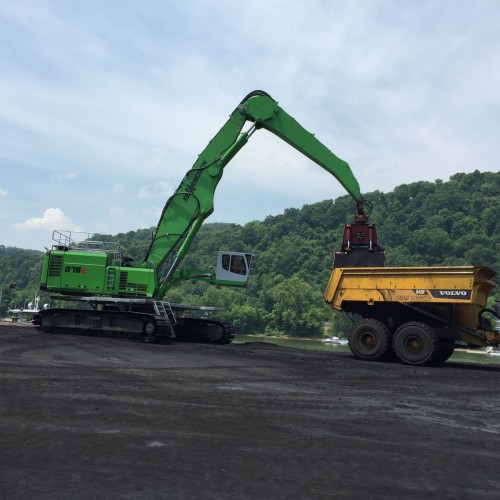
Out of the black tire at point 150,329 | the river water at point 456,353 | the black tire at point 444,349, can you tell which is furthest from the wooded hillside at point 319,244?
the black tire at point 444,349

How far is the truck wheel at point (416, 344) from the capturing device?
14.9 meters

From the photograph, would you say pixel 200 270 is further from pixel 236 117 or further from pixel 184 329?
pixel 236 117

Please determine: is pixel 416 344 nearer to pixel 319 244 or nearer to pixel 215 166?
pixel 215 166

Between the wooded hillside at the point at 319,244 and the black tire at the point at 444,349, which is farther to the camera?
the wooded hillside at the point at 319,244

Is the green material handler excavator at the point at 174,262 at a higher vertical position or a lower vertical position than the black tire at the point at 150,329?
higher

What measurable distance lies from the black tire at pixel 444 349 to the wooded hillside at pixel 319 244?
2754 inches

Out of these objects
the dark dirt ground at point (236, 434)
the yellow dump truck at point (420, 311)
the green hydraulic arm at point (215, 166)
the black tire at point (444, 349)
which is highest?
the green hydraulic arm at point (215, 166)

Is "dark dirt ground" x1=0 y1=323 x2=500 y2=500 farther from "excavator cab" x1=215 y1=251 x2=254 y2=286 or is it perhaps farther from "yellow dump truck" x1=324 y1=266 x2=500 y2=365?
"excavator cab" x1=215 y1=251 x2=254 y2=286

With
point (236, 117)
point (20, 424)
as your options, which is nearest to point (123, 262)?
point (236, 117)

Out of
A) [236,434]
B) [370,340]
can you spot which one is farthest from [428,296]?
[236,434]

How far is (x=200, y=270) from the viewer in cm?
2067

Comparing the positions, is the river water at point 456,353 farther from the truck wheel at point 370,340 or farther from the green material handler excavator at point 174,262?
the truck wheel at point 370,340

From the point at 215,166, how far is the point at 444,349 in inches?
405

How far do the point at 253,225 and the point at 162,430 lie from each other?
167 meters
